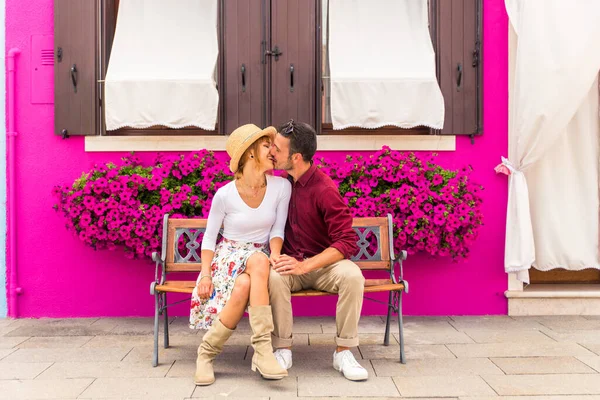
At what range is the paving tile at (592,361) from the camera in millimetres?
3785

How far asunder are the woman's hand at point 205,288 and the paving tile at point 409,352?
123 cm

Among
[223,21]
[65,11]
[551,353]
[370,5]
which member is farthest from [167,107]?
[551,353]

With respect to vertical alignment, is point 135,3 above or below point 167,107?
above

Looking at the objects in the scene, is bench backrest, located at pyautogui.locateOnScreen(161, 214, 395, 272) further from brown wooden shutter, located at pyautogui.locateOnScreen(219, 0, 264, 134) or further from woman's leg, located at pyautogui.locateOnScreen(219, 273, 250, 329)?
brown wooden shutter, located at pyautogui.locateOnScreen(219, 0, 264, 134)

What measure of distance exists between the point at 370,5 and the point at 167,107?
6.66ft

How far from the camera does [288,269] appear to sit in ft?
11.9

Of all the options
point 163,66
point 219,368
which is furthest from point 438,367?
point 163,66

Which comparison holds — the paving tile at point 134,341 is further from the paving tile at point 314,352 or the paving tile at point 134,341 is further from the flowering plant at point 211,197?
the flowering plant at point 211,197

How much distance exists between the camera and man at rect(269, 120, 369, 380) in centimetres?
362

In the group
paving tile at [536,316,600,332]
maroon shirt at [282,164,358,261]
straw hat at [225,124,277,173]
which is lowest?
paving tile at [536,316,600,332]

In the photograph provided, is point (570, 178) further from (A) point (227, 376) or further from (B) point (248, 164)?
(A) point (227, 376)

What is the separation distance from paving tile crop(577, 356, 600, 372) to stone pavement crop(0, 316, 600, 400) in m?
0.01

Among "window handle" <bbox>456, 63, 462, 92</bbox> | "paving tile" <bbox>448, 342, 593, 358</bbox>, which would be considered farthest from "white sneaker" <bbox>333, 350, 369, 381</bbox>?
"window handle" <bbox>456, 63, 462, 92</bbox>

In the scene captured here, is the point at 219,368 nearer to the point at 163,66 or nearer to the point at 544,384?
the point at 544,384
